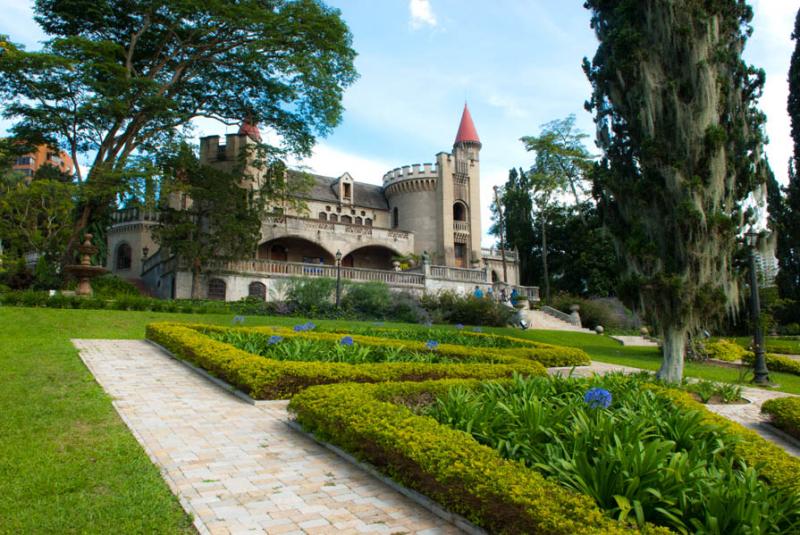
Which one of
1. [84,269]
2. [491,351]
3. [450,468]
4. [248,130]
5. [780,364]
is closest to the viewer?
[450,468]

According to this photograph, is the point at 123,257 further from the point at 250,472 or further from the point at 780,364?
the point at 250,472

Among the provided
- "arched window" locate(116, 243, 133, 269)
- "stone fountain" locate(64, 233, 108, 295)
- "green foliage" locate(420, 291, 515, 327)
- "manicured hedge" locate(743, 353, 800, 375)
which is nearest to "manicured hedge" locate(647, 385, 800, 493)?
"manicured hedge" locate(743, 353, 800, 375)

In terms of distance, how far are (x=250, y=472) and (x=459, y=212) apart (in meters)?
44.3

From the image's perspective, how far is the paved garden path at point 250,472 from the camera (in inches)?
160

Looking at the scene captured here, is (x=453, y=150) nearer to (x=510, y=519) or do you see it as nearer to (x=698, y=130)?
(x=698, y=130)

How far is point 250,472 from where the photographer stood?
16.6 ft

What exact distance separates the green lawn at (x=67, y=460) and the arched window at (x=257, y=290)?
19076 mm

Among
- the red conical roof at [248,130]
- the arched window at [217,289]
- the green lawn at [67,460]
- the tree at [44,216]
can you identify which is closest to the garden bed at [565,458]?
the green lawn at [67,460]

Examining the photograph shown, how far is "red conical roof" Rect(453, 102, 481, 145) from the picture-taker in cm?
5038

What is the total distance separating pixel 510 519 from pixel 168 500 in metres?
2.53

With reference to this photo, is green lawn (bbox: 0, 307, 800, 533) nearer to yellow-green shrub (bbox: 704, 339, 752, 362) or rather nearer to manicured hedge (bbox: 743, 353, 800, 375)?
manicured hedge (bbox: 743, 353, 800, 375)

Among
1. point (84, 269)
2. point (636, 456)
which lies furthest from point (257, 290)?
point (636, 456)

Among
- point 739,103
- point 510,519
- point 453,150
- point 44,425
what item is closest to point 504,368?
point 510,519

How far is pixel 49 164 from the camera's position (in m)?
45.6
